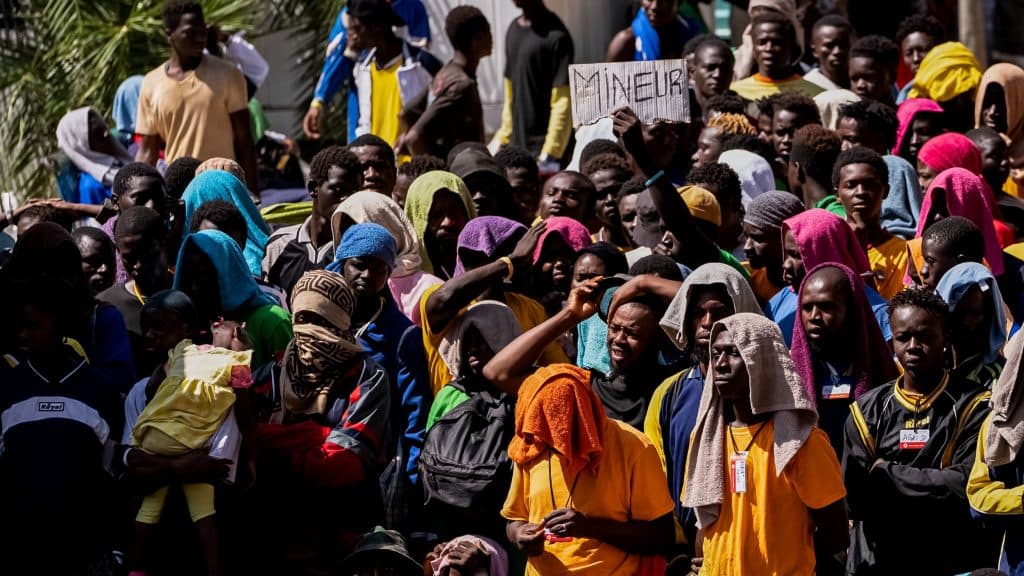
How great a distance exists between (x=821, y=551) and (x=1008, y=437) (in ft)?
2.47

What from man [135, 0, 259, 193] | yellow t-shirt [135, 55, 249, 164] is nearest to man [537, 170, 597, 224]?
man [135, 0, 259, 193]

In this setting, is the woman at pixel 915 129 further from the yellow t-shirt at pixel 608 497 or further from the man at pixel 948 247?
the yellow t-shirt at pixel 608 497

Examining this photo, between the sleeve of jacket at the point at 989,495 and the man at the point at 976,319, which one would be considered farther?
the man at the point at 976,319

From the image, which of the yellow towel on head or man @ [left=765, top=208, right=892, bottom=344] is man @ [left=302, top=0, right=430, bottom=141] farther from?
the yellow towel on head

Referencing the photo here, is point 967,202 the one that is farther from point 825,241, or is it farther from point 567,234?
point 567,234

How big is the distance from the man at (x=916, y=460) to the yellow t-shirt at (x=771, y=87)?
4.81m

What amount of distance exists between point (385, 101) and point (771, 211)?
4306mm

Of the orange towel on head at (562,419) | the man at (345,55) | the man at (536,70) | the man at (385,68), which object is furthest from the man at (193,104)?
the orange towel on head at (562,419)

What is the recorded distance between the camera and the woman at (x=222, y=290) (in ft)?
28.2

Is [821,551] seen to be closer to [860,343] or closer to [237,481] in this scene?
[860,343]

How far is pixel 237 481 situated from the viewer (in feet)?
25.4

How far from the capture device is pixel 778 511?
22.5 ft

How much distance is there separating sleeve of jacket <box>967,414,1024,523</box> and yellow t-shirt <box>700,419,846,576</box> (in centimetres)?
52

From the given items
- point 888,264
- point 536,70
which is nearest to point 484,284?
point 888,264
